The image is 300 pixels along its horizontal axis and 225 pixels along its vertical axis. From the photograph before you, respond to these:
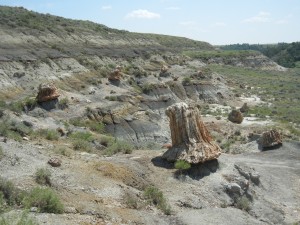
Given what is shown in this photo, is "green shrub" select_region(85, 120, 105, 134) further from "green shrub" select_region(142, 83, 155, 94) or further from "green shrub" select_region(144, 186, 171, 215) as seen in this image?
"green shrub" select_region(144, 186, 171, 215)

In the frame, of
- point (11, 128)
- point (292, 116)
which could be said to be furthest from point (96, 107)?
point (292, 116)

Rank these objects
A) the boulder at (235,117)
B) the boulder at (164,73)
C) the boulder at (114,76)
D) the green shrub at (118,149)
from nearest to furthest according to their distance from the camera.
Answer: the green shrub at (118,149)
the boulder at (235,117)
the boulder at (114,76)
the boulder at (164,73)

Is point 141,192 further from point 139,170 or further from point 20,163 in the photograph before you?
point 20,163

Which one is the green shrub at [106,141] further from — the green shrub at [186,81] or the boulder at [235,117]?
the green shrub at [186,81]

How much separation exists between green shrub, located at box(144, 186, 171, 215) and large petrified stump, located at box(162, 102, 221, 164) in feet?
11.1

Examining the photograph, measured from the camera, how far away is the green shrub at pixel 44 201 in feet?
44.0

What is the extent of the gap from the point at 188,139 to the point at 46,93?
16478mm

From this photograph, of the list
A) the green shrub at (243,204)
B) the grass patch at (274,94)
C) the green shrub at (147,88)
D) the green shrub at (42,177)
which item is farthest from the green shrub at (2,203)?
the grass patch at (274,94)

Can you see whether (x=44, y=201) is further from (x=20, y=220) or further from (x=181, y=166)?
(x=181, y=166)

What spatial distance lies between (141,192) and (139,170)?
6.34 ft

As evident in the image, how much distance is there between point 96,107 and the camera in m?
36.0

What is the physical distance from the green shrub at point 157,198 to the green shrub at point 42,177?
3.90 meters

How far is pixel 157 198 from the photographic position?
1669 cm

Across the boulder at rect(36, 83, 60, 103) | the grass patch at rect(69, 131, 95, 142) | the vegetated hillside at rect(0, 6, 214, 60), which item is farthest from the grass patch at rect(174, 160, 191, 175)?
the vegetated hillside at rect(0, 6, 214, 60)
